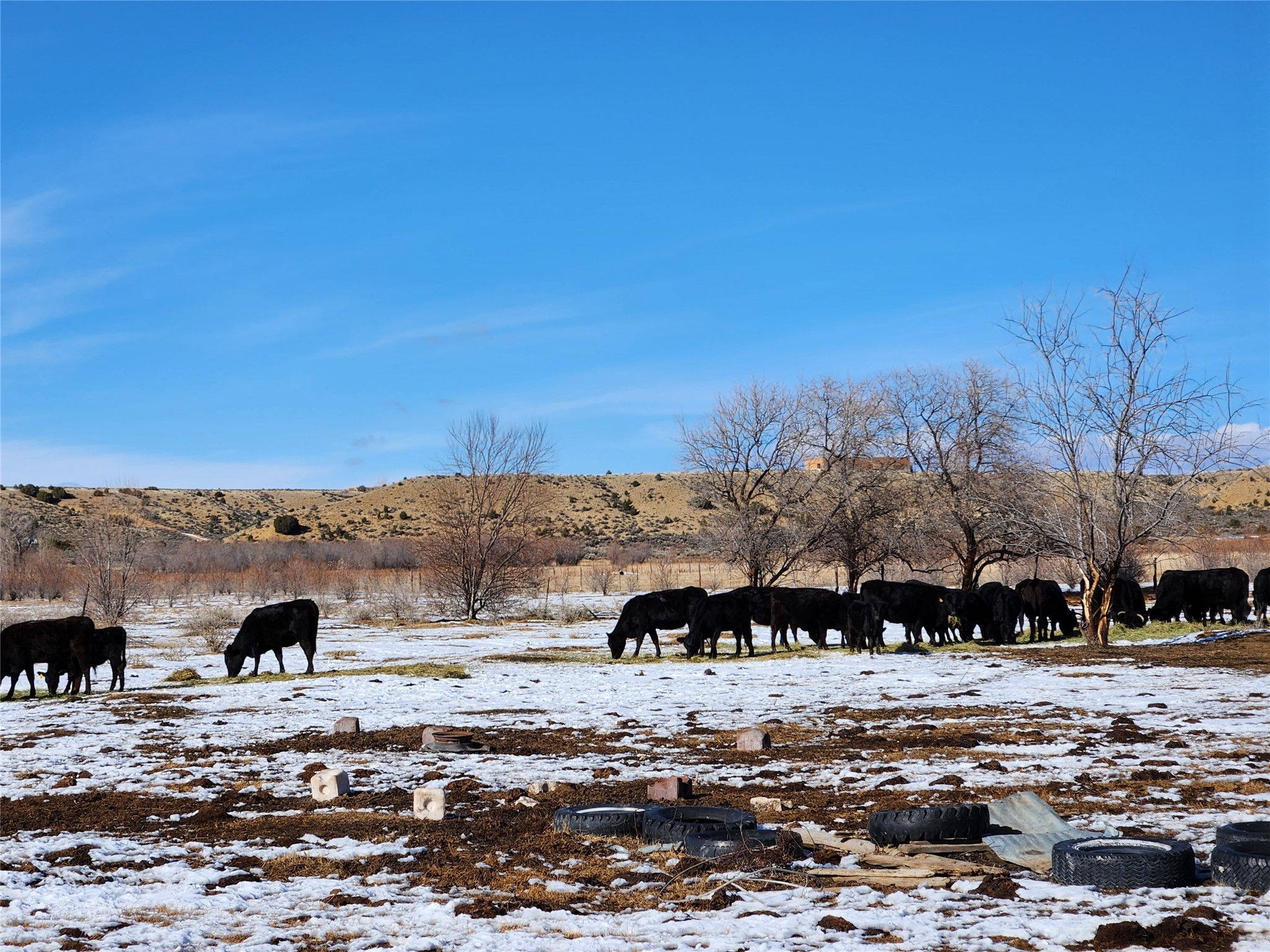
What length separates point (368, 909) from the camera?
691cm

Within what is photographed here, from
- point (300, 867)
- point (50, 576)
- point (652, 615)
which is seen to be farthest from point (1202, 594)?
point (50, 576)

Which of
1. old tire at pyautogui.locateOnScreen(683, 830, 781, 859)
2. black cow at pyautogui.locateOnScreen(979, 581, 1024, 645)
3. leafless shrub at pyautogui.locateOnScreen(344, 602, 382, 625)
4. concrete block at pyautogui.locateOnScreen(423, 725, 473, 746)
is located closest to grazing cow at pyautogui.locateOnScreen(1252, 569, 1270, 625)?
black cow at pyautogui.locateOnScreen(979, 581, 1024, 645)

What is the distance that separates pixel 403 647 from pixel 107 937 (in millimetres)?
22612

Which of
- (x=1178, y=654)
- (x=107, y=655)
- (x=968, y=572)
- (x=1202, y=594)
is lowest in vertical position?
(x=1178, y=654)

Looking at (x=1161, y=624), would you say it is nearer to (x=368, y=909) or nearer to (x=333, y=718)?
(x=333, y=718)

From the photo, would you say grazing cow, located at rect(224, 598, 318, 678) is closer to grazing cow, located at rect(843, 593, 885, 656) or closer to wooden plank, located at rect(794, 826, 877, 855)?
grazing cow, located at rect(843, 593, 885, 656)

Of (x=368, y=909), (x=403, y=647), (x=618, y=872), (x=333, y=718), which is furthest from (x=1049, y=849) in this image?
(x=403, y=647)

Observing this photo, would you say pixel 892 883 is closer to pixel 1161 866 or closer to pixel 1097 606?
pixel 1161 866

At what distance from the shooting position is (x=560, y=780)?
10961mm

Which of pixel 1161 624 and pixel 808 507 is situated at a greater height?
pixel 808 507

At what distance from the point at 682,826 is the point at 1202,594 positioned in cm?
2745

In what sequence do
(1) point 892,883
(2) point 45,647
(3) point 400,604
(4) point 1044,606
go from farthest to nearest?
(3) point 400,604, (4) point 1044,606, (2) point 45,647, (1) point 892,883

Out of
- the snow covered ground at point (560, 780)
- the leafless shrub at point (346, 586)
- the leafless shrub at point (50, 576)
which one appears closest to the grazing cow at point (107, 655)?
the snow covered ground at point (560, 780)

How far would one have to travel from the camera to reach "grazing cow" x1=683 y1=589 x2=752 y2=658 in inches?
1012
